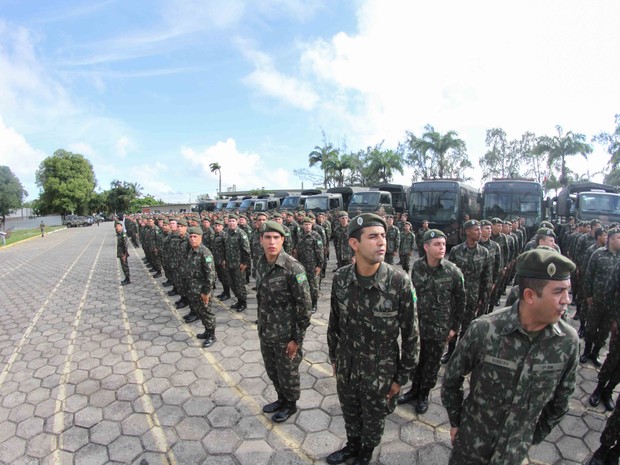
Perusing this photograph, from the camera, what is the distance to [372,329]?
2.37 metres

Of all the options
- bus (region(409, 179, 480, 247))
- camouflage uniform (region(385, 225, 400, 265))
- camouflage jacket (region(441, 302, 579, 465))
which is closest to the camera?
camouflage jacket (region(441, 302, 579, 465))

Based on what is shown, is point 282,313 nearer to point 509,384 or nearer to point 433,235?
point 433,235

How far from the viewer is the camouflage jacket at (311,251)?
6.56 metres

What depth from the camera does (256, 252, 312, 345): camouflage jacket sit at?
3.12 m

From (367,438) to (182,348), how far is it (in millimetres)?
3582

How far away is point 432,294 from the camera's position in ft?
11.2

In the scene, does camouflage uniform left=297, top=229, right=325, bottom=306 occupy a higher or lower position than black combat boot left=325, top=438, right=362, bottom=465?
higher

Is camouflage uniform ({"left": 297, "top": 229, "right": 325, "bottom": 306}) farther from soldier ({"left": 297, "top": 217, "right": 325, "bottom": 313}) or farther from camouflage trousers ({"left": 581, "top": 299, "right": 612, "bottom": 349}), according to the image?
camouflage trousers ({"left": 581, "top": 299, "right": 612, "bottom": 349})

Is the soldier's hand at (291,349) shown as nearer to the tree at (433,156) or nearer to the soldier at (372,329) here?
the soldier at (372,329)

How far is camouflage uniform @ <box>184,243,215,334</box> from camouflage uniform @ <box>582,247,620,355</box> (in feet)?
17.1

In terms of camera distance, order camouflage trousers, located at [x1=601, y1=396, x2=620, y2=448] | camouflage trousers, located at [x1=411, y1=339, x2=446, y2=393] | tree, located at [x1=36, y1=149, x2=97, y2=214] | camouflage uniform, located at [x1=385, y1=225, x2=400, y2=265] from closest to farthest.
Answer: camouflage trousers, located at [x1=601, y1=396, x2=620, y2=448] < camouflage trousers, located at [x1=411, y1=339, x2=446, y2=393] < camouflage uniform, located at [x1=385, y1=225, x2=400, y2=265] < tree, located at [x1=36, y1=149, x2=97, y2=214]

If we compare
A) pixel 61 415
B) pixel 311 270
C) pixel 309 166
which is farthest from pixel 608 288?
pixel 309 166

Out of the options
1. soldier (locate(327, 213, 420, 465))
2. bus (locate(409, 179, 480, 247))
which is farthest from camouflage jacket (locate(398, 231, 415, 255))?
soldier (locate(327, 213, 420, 465))

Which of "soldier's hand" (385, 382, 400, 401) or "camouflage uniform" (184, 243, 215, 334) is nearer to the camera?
"soldier's hand" (385, 382, 400, 401)
